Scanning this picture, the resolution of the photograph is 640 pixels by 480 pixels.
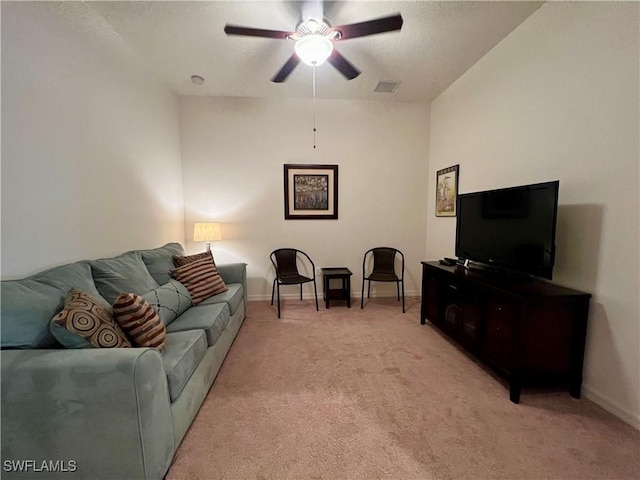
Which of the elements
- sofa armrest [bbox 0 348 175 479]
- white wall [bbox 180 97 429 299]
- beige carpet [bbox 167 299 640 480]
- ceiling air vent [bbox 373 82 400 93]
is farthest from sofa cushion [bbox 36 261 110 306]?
ceiling air vent [bbox 373 82 400 93]

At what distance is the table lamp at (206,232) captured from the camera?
325 cm

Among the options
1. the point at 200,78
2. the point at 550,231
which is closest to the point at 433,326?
the point at 550,231

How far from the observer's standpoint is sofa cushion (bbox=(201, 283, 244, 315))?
2.33m

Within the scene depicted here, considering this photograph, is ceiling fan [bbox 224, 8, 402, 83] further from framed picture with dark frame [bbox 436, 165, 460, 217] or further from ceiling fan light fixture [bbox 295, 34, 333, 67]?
framed picture with dark frame [bbox 436, 165, 460, 217]

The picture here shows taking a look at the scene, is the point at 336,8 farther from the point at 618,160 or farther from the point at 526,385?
the point at 526,385

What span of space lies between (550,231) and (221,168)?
11.7ft

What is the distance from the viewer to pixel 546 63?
1973 mm

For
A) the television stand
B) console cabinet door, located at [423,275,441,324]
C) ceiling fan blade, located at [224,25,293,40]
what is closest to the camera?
the television stand

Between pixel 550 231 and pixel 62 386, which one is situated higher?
pixel 550 231

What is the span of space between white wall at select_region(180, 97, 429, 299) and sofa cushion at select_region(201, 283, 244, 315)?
102 cm

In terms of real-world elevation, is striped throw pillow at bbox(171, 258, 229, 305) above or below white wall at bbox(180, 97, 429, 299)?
below

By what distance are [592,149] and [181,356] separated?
9.26ft

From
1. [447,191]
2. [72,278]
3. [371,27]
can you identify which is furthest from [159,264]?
[447,191]

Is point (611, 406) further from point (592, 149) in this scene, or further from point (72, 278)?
Answer: point (72, 278)
